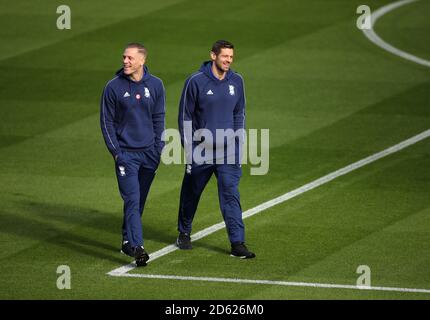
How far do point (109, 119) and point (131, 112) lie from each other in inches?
10.1

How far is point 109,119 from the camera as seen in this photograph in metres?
14.4

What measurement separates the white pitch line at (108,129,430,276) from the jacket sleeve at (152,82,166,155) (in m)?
1.27

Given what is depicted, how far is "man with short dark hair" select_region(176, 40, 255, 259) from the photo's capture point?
14.6 m

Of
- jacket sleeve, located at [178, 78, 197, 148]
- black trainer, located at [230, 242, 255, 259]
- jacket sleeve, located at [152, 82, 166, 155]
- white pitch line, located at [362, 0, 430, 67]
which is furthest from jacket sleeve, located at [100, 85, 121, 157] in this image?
white pitch line, located at [362, 0, 430, 67]

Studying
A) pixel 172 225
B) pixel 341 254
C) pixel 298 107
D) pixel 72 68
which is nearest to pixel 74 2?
pixel 72 68

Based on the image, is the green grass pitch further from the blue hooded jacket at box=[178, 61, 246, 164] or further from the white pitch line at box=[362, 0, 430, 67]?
the blue hooded jacket at box=[178, 61, 246, 164]

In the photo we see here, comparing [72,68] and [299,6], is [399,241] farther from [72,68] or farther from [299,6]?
[299,6]

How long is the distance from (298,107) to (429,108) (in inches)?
87.1

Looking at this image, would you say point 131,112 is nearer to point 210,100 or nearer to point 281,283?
point 210,100

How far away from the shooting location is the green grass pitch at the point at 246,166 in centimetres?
1409

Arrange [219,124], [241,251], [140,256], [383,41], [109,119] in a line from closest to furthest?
[140,256] < [109,119] < [241,251] < [219,124] < [383,41]

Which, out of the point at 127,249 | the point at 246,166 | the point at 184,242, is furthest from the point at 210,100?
the point at 246,166

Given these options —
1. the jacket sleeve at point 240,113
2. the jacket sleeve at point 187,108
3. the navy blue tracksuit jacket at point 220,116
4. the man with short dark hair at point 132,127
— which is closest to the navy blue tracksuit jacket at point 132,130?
the man with short dark hair at point 132,127

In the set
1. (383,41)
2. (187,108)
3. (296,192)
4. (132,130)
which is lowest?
(296,192)
